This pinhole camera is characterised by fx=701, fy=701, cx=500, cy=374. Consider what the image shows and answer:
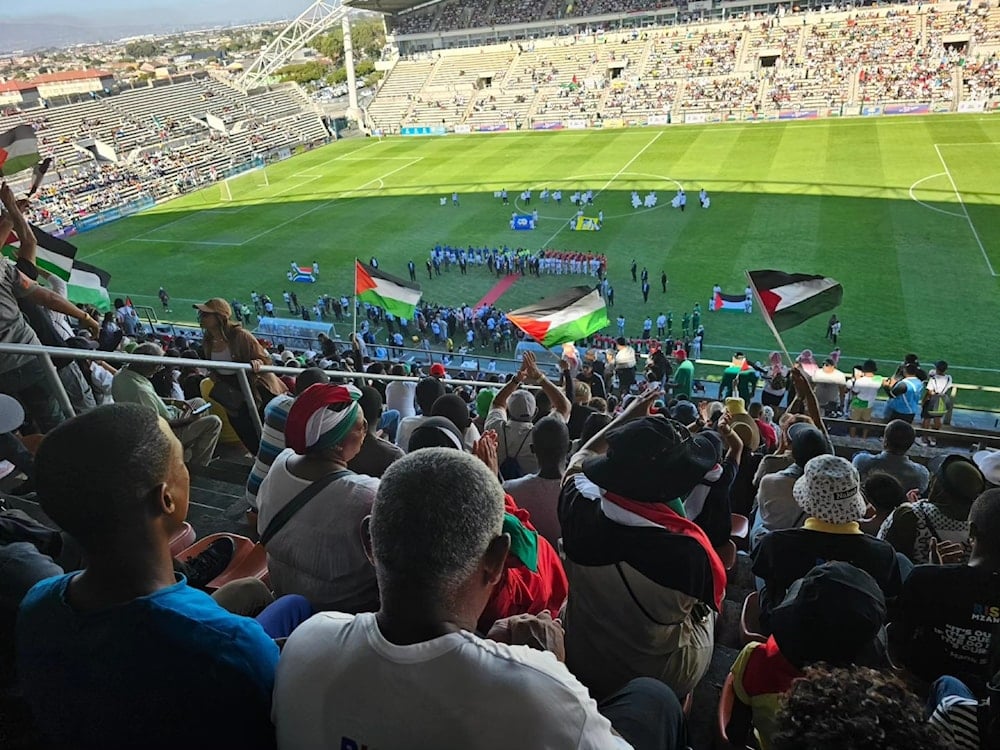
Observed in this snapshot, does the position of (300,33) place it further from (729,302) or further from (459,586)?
(459,586)

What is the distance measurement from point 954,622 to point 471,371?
13207 mm

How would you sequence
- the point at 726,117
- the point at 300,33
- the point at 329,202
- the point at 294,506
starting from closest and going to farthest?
1. the point at 294,506
2. the point at 329,202
3. the point at 726,117
4. the point at 300,33

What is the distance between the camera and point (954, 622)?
2941 mm

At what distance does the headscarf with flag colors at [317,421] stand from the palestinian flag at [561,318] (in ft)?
24.3

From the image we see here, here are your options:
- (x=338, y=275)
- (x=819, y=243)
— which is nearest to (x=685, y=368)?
(x=819, y=243)

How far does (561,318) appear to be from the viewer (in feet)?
34.7

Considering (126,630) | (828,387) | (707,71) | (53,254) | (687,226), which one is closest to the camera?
(126,630)

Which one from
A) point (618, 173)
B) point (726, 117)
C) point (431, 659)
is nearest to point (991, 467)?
point (431, 659)

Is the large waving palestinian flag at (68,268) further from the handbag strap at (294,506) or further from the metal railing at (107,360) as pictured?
the handbag strap at (294,506)

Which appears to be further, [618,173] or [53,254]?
[618,173]

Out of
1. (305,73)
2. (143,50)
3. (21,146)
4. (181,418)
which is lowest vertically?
(181,418)

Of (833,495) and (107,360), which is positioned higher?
(107,360)

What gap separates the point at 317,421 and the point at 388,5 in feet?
241

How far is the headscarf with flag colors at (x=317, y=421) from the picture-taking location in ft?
9.53
